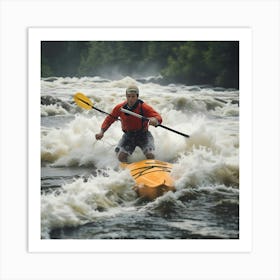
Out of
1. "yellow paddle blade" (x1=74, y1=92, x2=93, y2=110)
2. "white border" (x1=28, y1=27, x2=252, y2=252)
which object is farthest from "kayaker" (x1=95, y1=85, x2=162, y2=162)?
"white border" (x1=28, y1=27, x2=252, y2=252)

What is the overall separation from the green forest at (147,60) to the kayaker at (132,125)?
18 cm

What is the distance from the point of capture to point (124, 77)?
3.51 metres

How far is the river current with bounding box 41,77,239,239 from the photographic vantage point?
3.37 metres

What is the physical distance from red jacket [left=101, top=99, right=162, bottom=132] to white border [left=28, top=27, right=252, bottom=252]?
0.42 meters

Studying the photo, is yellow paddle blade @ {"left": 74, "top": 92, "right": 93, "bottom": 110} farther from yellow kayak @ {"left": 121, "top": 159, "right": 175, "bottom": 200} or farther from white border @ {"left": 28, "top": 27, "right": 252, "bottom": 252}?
yellow kayak @ {"left": 121, "top": 159, "right": 175, "bottom": 200}

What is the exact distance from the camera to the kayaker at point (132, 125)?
3.47m

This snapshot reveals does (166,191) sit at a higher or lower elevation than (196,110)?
lower
